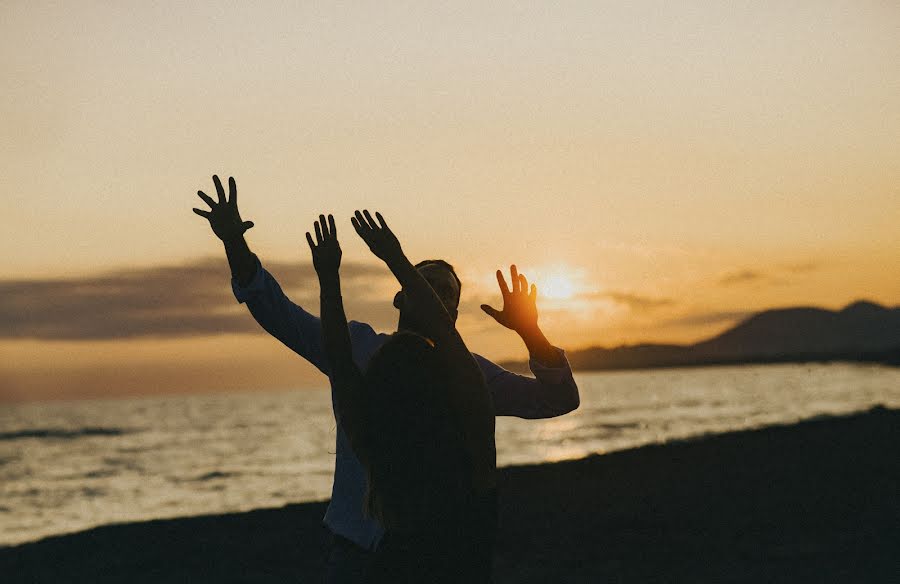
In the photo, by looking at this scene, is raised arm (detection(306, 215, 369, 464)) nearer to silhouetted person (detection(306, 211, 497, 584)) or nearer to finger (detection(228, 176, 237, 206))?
silhouetted person (detection(306, 211, 497, 584))

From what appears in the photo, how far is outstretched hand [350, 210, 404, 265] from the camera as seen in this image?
257 centimetres

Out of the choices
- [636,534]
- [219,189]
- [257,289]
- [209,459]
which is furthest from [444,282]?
[209,459]

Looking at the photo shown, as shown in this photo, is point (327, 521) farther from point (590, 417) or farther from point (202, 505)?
point (590, 417)

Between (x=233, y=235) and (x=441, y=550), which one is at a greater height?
(x=233, y=235)

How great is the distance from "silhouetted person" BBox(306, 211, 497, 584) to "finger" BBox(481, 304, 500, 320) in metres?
0.68

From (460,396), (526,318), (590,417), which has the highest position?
(526,318)

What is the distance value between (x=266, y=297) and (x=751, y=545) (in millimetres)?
8342

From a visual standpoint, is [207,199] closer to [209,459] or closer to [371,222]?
[371,222]

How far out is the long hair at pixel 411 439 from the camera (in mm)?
2451

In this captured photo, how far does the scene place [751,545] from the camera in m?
9.80

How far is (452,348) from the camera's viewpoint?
256 centimetres

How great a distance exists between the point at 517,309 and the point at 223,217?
3.61 ft

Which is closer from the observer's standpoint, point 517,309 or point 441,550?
point 441,550

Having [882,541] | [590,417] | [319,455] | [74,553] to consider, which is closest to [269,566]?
[74,553]
